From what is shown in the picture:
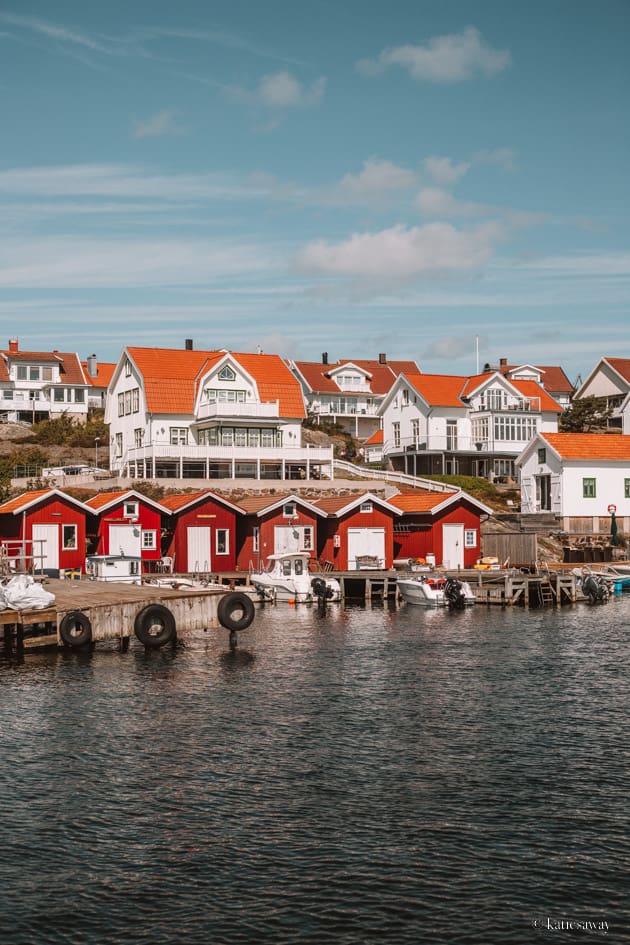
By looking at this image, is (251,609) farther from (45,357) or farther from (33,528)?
(45,357)

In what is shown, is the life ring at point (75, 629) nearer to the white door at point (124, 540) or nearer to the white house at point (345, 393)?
the white door at point (124, 540)

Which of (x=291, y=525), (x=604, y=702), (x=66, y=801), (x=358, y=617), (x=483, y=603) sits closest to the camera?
(x=66, y=801)

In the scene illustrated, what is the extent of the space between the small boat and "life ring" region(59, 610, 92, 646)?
26.5 metres

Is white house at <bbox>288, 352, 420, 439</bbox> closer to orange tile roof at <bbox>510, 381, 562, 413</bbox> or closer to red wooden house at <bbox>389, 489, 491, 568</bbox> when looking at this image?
orange tile roof at <bbox>510, 381, 562, 413</bbox>

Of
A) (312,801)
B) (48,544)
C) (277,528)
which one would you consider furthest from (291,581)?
(312,801)

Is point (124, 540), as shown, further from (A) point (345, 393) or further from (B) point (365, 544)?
(A) point (345, 393)

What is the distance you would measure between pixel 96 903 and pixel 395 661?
23.7 meters

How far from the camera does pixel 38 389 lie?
118 metres

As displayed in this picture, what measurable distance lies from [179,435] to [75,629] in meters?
47.0

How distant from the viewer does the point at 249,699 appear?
1282 inches

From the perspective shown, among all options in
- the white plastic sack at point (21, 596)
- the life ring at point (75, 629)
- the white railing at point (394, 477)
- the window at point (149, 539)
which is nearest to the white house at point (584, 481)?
the white railing at point (394, 477)

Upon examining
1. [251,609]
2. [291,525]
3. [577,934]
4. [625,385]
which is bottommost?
[577,934]

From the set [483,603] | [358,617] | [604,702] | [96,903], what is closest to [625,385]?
[483,603]

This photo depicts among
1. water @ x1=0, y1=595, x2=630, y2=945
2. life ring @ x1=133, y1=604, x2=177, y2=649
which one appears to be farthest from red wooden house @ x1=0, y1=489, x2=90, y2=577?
water @ x1=0, y1=595, x2=630, y2=945
